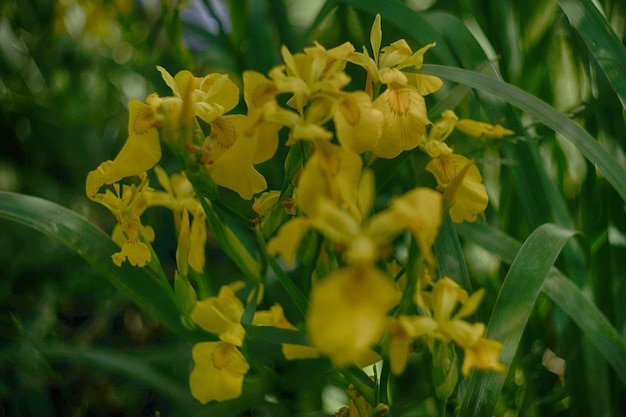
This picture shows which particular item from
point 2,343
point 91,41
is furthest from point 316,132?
point 91,41

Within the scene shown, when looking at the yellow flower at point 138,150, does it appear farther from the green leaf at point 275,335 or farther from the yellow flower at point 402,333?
the yellow flower at point 402,333

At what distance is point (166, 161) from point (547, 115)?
83 centimetres

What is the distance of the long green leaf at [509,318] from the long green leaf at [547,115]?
11cm

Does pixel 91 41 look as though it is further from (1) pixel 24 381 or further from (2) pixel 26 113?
(1) pixel 24 381

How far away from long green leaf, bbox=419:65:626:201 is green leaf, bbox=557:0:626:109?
0.34 ft

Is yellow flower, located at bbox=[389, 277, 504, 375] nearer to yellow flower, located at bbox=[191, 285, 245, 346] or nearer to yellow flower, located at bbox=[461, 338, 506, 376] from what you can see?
yellow flower, located at bbox=[461, 338, 506, 376]

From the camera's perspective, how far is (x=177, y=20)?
3.26 ft

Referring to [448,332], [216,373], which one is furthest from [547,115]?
[216,373]

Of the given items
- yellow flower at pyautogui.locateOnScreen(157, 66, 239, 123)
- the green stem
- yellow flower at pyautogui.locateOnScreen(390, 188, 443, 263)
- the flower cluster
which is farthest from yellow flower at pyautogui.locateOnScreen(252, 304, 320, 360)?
yellow flower at pyautogui.locateOnScreen(390, 188, 443, 263)

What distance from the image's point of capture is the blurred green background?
86 centimetres

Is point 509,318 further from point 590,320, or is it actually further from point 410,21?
point 410,21

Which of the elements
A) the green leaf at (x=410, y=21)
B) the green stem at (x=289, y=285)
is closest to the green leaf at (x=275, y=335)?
the green stem at (x=289, y=285)

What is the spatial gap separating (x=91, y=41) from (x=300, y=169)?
3.91 feet

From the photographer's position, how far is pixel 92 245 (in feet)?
2.48
